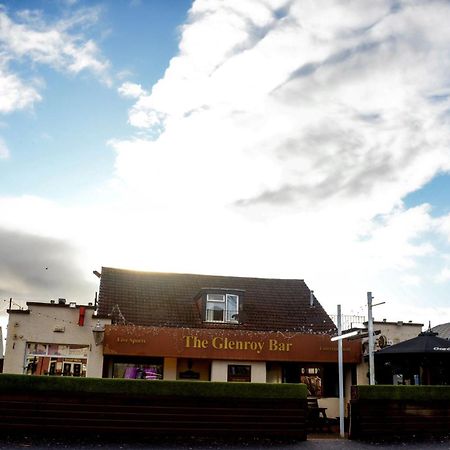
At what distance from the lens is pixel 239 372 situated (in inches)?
940

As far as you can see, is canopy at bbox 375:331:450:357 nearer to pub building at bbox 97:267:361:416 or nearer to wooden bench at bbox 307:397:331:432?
wooden bench at bbox 307:397:331:432

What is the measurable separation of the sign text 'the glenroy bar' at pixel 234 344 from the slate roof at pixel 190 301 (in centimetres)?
209

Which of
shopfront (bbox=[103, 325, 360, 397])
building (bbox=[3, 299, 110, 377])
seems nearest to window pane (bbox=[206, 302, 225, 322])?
shopfront (bbox=[103, 325, 360, 397])

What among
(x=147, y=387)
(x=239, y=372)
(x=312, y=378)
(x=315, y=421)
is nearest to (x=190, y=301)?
(x=239, y=372)

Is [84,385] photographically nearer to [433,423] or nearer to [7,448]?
[7,448]

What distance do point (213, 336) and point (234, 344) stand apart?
0.97 metres

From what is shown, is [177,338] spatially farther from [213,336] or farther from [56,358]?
[56,358]

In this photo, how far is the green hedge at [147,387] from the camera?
13461 mm

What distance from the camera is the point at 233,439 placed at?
1373 cm

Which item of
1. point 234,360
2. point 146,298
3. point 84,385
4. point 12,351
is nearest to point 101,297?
point 146,298

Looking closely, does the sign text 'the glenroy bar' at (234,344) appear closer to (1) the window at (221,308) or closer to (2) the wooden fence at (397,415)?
(1) the window at (221,308)

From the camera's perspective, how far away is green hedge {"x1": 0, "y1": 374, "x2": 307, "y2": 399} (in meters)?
13.5

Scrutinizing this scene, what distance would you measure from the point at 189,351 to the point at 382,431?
10.1 metres

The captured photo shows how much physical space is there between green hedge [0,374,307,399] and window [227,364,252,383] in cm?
946
